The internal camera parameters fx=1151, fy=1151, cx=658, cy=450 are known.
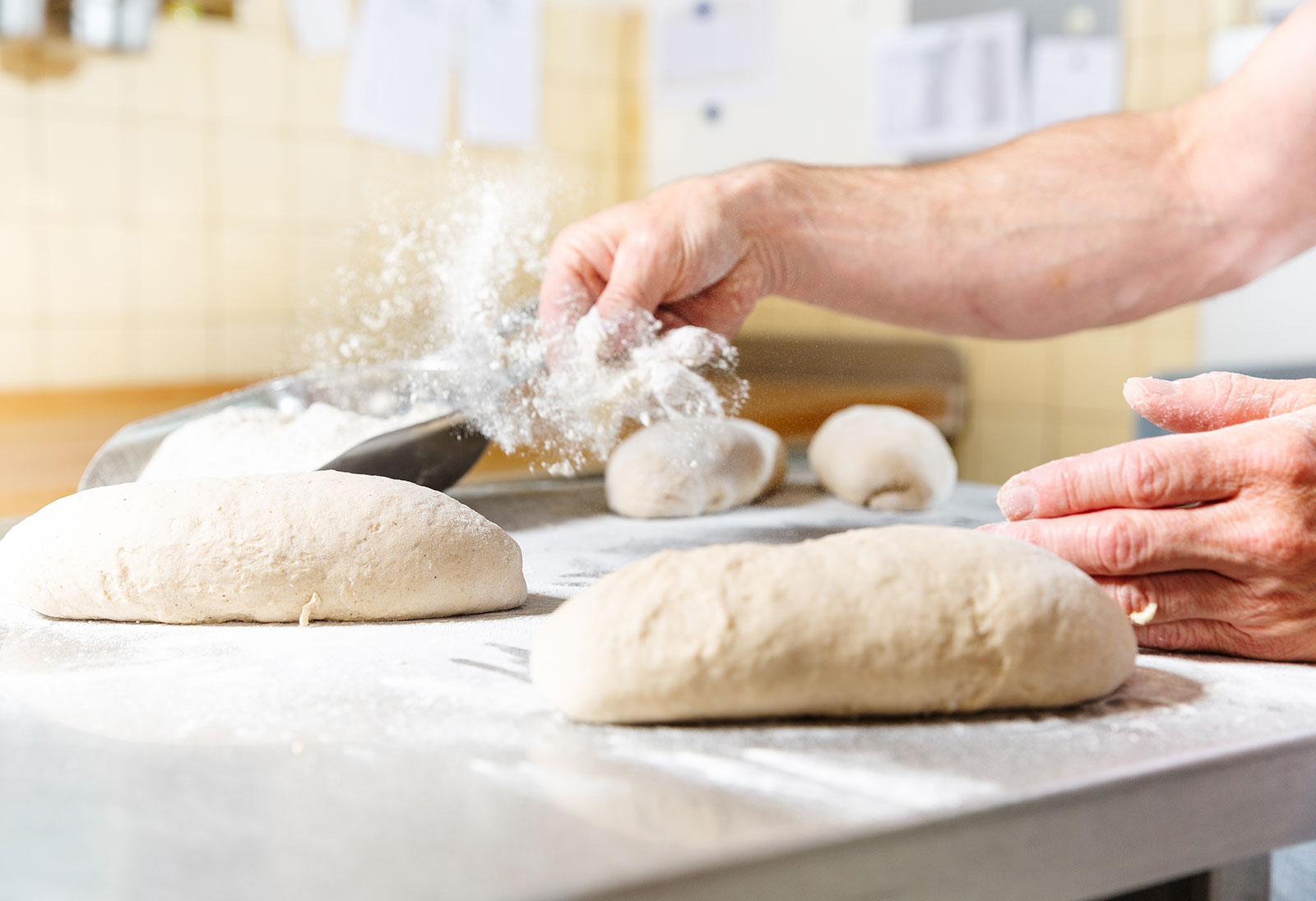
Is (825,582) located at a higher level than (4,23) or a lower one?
lower

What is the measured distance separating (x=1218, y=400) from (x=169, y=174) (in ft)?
8.01

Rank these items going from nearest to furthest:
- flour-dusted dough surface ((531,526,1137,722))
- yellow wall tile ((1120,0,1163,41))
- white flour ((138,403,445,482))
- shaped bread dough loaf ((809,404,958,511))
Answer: flour-dusted dough surface ((531,526,1137,722)) < white flour ((138,403,445,482)) < shaped bread dough loaf ((809,404,958,511)) < yellow wall tile ((1120,0,1163,41))

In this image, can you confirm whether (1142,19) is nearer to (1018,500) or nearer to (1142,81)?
(1142,81)

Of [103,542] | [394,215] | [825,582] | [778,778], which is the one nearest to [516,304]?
[394,215]

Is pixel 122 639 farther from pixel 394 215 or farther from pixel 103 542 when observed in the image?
pixel 394 215

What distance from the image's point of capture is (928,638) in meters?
0.61

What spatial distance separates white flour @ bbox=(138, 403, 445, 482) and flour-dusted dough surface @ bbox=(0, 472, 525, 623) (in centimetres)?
25

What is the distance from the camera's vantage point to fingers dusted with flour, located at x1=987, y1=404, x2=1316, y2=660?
28.2 inches

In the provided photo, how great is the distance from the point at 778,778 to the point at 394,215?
3.34 feet

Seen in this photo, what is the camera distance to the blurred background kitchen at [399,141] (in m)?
2.42

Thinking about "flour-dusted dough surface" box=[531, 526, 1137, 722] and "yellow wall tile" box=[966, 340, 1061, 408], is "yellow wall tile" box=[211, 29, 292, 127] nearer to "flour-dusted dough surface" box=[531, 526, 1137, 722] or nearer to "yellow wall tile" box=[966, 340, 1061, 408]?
"yellow wall tile" box=[966, 340, 1061, 408]

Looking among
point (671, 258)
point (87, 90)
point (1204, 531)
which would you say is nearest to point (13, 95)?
point (87, 90)

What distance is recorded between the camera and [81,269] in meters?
2.52

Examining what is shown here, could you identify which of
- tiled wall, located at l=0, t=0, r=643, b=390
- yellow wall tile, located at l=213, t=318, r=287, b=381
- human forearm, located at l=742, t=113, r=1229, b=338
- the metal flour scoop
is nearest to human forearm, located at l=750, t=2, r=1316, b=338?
human forearm, located at l=742, t=113, r=1229, b=338
